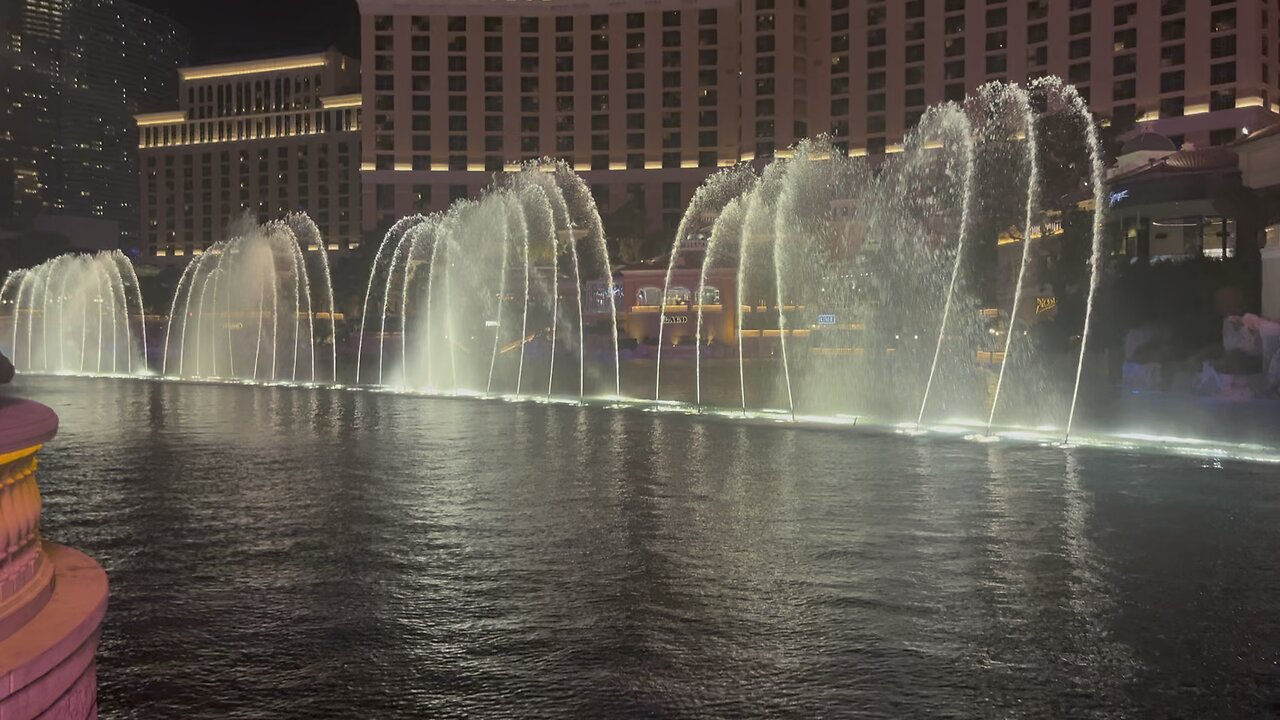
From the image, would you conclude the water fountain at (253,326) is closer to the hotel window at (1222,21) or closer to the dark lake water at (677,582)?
the dark lake water at (677,582)

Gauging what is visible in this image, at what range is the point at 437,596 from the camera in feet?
27.1

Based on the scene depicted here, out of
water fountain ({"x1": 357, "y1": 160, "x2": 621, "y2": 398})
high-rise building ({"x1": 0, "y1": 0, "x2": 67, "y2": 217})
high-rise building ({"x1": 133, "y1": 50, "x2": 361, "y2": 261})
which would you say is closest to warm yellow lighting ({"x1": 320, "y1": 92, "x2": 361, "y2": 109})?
high-rise building ({"x1": 133, "y1": 50, "x2": 361, "y2": 261})

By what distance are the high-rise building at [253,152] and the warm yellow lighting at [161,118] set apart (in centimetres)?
12

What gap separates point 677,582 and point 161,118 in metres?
140

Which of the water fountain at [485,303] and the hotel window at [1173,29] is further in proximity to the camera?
the hotel window at [1173,29]

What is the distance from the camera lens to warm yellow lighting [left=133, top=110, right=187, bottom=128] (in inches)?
5148

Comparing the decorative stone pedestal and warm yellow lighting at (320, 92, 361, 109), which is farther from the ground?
warm yellow lighting at (320, 92, 361, 109)

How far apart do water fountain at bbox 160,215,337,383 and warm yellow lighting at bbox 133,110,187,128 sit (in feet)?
176

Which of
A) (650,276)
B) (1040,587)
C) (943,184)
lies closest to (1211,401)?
(1040,587)

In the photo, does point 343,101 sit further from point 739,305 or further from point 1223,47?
point 739,305

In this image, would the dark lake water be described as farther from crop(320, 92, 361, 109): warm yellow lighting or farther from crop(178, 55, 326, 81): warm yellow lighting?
crop(178, 55, 326, 81): warm yellow lighting

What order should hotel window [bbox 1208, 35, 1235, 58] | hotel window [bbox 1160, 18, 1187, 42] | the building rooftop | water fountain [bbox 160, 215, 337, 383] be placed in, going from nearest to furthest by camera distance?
water fountain [bbox 160, 215, 337, 383]
hotel window [bbox 1208, 35, 1235, 58]
hotel window [bbox 1160, 18, 1187, 42]
the building rooftop

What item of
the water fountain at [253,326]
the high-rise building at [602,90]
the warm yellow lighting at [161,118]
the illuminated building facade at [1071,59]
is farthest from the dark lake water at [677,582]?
the warm yellow lighting at [161,118]

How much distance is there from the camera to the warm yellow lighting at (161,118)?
429 feet
